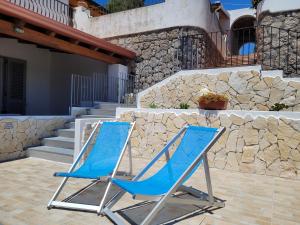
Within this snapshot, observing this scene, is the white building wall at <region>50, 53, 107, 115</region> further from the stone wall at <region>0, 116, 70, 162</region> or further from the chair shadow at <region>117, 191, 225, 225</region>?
the chair shadow at <region>117, 191, 225, 225</region>

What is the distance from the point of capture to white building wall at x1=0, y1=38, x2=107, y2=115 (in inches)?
448

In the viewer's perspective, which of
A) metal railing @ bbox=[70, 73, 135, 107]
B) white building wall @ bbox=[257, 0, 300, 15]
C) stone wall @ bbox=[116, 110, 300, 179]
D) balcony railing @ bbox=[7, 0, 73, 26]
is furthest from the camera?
balcony railing @ bbox=[7, 0, 73, 26]

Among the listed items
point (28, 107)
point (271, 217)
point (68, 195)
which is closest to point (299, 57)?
point (271, 217)

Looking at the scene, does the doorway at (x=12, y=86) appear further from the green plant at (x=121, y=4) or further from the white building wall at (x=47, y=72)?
the green plant at (x=121, y=4)

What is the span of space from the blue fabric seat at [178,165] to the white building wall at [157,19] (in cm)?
917

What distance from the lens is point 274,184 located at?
6.06 m

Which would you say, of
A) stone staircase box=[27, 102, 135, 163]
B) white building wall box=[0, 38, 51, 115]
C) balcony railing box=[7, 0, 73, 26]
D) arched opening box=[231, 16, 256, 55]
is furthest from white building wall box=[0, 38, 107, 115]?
arched opening box=[231, 16, 256, 55]

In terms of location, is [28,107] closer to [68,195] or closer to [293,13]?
[68,195]

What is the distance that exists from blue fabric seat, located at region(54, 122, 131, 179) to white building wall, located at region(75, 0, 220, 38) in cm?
843

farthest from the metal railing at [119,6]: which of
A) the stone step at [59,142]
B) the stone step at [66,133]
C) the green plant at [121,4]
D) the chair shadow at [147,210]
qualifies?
the chair shadow at [147,210]

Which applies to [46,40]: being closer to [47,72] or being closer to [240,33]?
[47,72]

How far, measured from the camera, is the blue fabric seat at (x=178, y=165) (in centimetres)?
391

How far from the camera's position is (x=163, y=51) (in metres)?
13.0

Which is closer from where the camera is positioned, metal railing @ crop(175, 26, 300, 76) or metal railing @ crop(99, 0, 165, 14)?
metal railing @ crop(175, 26, 300, 76)
